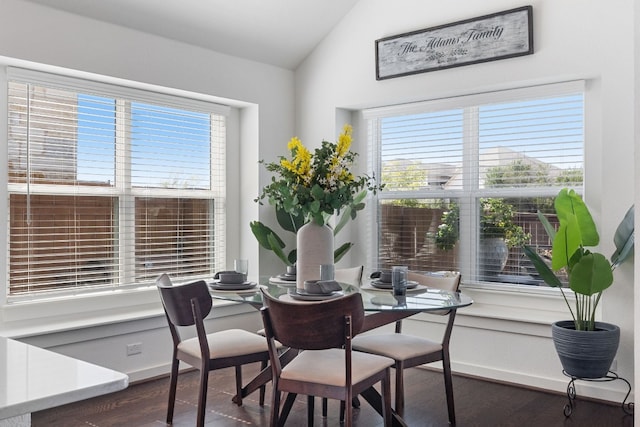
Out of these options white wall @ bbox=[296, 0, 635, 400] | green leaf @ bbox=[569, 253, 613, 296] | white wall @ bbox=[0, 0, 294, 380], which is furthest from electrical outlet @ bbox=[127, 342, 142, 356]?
green leaf @ bbox=[569, 253, 613, 296]

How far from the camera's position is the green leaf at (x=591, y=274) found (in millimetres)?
3330

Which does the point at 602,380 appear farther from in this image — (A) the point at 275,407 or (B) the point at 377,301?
(A) the point at 275,407

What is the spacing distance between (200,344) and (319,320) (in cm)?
84

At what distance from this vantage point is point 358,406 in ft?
11.7

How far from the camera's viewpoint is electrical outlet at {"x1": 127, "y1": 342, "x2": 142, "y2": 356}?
404 cm

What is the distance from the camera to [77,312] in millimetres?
4008

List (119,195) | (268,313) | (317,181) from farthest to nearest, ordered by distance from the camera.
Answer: (119,195) → (317,181) → (268,313)

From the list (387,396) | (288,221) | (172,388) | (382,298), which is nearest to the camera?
(387,396)

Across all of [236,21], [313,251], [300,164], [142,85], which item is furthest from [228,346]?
[236,21]

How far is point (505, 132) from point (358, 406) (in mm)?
2252

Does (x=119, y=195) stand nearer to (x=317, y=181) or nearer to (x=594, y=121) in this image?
(x=317, y=181)

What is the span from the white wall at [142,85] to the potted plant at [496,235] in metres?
1.87

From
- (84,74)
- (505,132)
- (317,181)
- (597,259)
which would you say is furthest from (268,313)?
(505,132)

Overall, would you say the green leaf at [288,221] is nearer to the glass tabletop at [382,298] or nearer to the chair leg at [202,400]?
the glass tabletop at [382,298]
